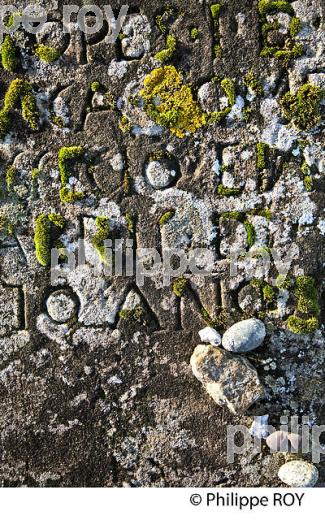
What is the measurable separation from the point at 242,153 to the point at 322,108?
1.65 feet

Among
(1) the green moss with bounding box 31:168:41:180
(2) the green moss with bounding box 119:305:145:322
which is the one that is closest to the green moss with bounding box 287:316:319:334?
(2) the green moss with bounding box 119:305:145:322

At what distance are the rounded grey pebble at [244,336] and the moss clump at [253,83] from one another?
4.18ft

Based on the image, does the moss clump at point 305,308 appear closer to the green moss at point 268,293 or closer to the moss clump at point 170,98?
the green moss at point 268,293

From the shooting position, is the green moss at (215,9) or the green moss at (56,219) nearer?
the green moss at (215,9)

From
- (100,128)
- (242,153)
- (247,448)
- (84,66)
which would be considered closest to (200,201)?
(242,153)

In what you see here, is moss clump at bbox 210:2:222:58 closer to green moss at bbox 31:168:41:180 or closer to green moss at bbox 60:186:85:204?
green moss at bbox 60:186:85:204

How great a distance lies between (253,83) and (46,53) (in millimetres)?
1169

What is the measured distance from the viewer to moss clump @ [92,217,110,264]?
132 inches

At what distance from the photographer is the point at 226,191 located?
334cm

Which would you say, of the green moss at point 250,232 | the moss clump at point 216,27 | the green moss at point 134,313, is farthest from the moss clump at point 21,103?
the green moss at point 250,232

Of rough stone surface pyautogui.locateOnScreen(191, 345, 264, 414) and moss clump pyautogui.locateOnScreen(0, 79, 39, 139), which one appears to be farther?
moss clump pyautogui.locateOnScreen(0, 79, 39, 139)

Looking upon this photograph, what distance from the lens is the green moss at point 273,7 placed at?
3.27 meters

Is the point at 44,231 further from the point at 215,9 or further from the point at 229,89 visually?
the point at 215,9

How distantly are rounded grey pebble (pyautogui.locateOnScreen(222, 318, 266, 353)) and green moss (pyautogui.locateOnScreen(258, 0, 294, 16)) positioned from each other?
5.61 ft
